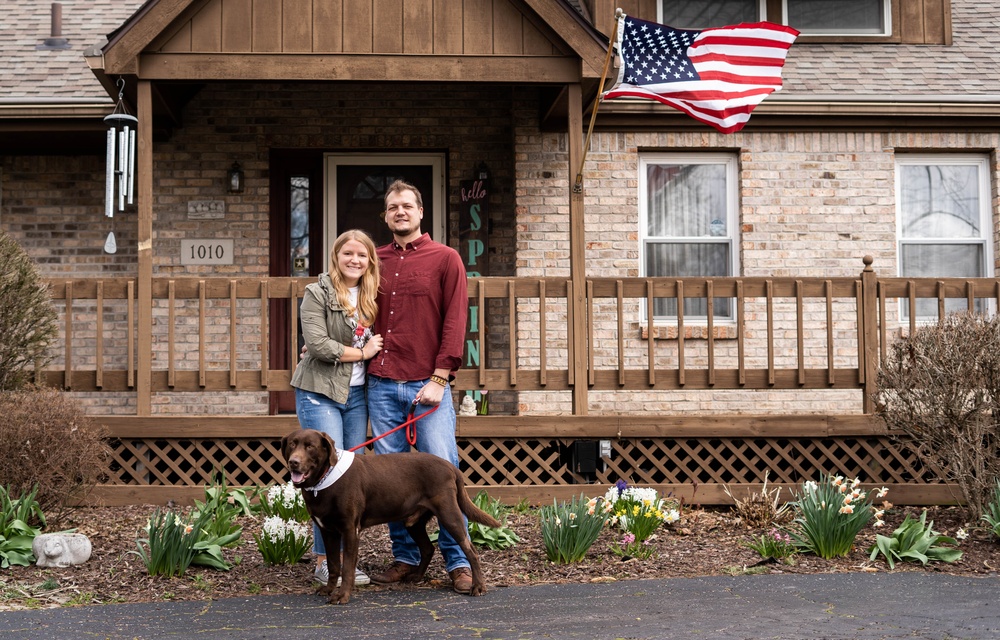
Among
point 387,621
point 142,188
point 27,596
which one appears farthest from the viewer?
point 142,188

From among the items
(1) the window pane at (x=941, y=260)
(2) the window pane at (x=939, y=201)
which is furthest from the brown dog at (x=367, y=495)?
(2) the window pane at (x=939, y=201)

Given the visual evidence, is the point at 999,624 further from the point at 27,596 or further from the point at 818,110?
the point at 818,110

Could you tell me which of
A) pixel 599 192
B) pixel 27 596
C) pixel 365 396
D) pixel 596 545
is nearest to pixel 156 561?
pixel 27 596

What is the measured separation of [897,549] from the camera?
6094 millimetres

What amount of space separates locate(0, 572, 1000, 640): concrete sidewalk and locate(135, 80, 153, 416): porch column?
2.89 metres

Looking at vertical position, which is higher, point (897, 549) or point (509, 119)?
point (509, 119)

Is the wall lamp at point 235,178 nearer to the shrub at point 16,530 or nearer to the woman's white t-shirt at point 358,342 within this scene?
the shrub at point 16,530

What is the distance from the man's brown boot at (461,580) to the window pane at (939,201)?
21.8 ft

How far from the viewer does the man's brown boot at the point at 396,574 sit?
5.41 meters

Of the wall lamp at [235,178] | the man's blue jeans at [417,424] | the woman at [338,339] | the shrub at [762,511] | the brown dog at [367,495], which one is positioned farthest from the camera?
the wall lamp at [235,178]

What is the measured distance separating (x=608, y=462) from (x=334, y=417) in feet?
10.4

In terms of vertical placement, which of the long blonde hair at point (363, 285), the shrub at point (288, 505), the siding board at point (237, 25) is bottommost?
the shrub at point (288, 505)

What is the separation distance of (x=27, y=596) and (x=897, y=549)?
4700mm

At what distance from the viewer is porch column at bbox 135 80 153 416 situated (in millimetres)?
7727
